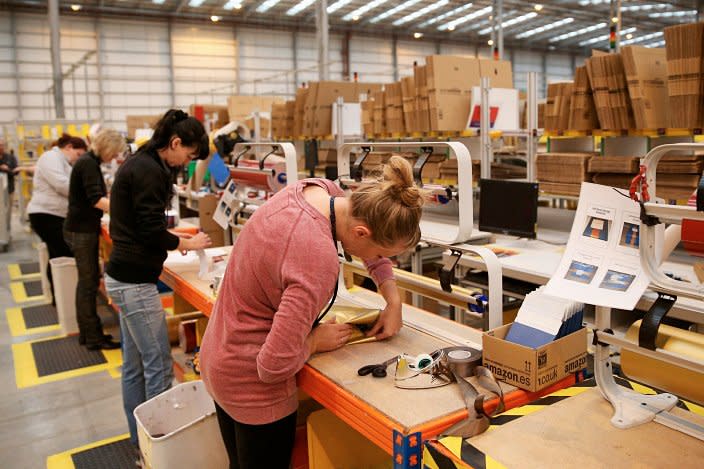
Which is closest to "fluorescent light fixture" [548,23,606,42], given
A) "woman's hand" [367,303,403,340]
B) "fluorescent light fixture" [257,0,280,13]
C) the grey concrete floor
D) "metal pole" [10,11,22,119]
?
"fluorescent light fixture" [257,0,280,13]

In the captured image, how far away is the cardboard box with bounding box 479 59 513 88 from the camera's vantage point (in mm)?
5518

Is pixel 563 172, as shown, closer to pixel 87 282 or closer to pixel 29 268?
pixel 87 282

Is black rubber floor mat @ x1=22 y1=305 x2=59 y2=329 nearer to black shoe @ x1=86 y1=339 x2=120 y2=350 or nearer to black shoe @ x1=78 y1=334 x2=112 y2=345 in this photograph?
black shoe @ x1=78 y1=334 x2=112 y2=345

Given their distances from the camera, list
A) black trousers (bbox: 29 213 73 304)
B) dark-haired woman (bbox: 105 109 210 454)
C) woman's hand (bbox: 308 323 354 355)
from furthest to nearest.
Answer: black trousers (bbox: 29 213 73 304) → dark-haired woman (bbox: 105 109 210 454) → woman's hand (bbox: 308 323 354 355)

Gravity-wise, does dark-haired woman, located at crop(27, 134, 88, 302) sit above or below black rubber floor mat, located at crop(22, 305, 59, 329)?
above

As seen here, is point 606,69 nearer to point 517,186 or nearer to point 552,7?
point 517,186

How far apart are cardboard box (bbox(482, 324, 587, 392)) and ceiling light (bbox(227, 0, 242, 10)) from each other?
14.6 metres

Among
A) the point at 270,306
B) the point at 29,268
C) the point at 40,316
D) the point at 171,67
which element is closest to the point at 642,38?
the point at 171,67

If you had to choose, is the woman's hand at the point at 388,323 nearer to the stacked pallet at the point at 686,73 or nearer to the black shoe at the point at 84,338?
the stacked pallet at the point at 686,73

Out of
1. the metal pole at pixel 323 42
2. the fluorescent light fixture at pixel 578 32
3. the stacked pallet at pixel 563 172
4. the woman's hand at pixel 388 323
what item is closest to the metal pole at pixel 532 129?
the stacked pallet at pixel 563 172

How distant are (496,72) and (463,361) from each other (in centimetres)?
454

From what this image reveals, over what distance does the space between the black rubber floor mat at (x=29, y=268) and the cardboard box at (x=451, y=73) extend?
5449 millimetres

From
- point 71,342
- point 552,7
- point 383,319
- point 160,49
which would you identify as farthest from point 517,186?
point 160,49

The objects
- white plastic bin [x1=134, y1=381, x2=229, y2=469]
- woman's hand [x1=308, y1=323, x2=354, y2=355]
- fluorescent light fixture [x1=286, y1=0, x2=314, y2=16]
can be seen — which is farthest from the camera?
fluorescent light fixture [x1=286, y1=0, x2=314, y2=16]
